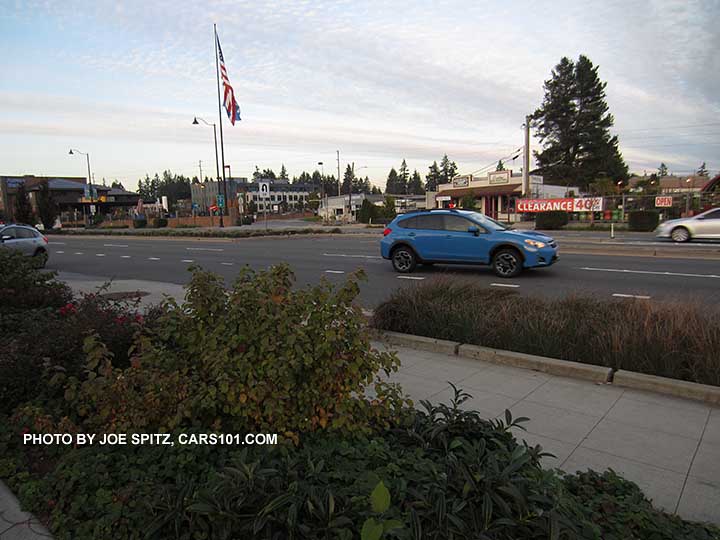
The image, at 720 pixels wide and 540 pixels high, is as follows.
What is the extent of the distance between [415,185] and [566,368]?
172000 millimetres

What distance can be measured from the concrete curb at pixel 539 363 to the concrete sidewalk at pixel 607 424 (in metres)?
0.09

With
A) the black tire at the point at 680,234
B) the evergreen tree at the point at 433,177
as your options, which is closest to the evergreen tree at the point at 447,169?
the evergreen tree at the point at 433,177

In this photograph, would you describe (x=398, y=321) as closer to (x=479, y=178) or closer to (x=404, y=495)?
(x=404, y=495)

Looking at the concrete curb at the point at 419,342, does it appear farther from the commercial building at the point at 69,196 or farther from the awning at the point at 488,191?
the commercial building at the point at 69,196

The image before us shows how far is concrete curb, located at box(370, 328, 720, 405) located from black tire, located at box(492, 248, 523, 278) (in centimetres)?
671

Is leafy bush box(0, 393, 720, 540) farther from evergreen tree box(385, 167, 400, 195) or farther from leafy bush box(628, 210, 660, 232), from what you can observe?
evergreen tree box(385, 167, 400, 195)

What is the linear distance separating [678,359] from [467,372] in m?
2.09

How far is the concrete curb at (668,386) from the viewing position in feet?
15.2

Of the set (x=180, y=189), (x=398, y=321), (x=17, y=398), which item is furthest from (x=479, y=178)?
(x=180, y=189)

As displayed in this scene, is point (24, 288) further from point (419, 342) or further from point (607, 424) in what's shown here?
point (607, 424)

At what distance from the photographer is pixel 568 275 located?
42.8 ft

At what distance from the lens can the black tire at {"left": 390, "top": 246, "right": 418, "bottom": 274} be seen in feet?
45.8

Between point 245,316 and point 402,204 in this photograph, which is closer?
point 245,316

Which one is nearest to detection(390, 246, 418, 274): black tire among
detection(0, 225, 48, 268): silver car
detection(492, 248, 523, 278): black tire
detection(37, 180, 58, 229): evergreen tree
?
detection(492, 248, 523, 278): black tire
